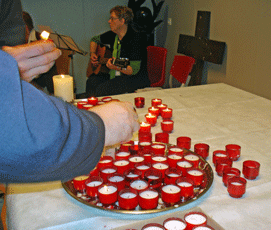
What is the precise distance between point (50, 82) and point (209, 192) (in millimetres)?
3213

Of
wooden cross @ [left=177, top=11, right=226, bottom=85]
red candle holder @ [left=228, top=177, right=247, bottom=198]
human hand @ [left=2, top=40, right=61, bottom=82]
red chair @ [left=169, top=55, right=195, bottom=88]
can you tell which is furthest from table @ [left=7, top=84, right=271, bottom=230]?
wooden cross @ [left=177, top=11, right=226, bottom=85]

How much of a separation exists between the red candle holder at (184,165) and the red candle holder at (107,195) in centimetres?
25

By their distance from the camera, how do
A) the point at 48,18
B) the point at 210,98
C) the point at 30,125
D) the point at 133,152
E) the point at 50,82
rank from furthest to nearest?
the point at 48,18, the point at 50,82, the point at 210,98, the point at 133,152, the point at 30,125

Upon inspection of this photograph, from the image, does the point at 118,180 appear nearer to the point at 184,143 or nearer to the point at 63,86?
the point at 184,143

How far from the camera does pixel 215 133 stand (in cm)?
136

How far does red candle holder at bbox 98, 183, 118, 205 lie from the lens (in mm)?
814

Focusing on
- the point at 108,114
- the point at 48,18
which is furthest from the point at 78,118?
the point at 48,18

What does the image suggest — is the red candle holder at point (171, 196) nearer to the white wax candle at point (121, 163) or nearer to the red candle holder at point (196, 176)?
the red candle holder at point (196, 176)

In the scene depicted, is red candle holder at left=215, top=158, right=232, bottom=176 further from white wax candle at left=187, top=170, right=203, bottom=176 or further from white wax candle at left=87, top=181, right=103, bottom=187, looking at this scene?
white wax candle at left=87, top=181, right=103, bottom=187

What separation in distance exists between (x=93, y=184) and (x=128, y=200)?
144mm

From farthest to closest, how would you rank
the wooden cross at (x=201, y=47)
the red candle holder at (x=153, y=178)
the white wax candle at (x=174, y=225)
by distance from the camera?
the wooden cross at (x=201, y=47) < the red candle holder at (x=153, y=178) < the white wax candle at (x=174, y=225)

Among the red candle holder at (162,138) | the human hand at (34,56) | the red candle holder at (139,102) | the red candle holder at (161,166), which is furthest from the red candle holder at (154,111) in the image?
the human hand at (34,56)

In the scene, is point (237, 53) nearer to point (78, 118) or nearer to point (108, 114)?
point (108, 114)

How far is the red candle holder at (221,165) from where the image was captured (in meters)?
0.97
